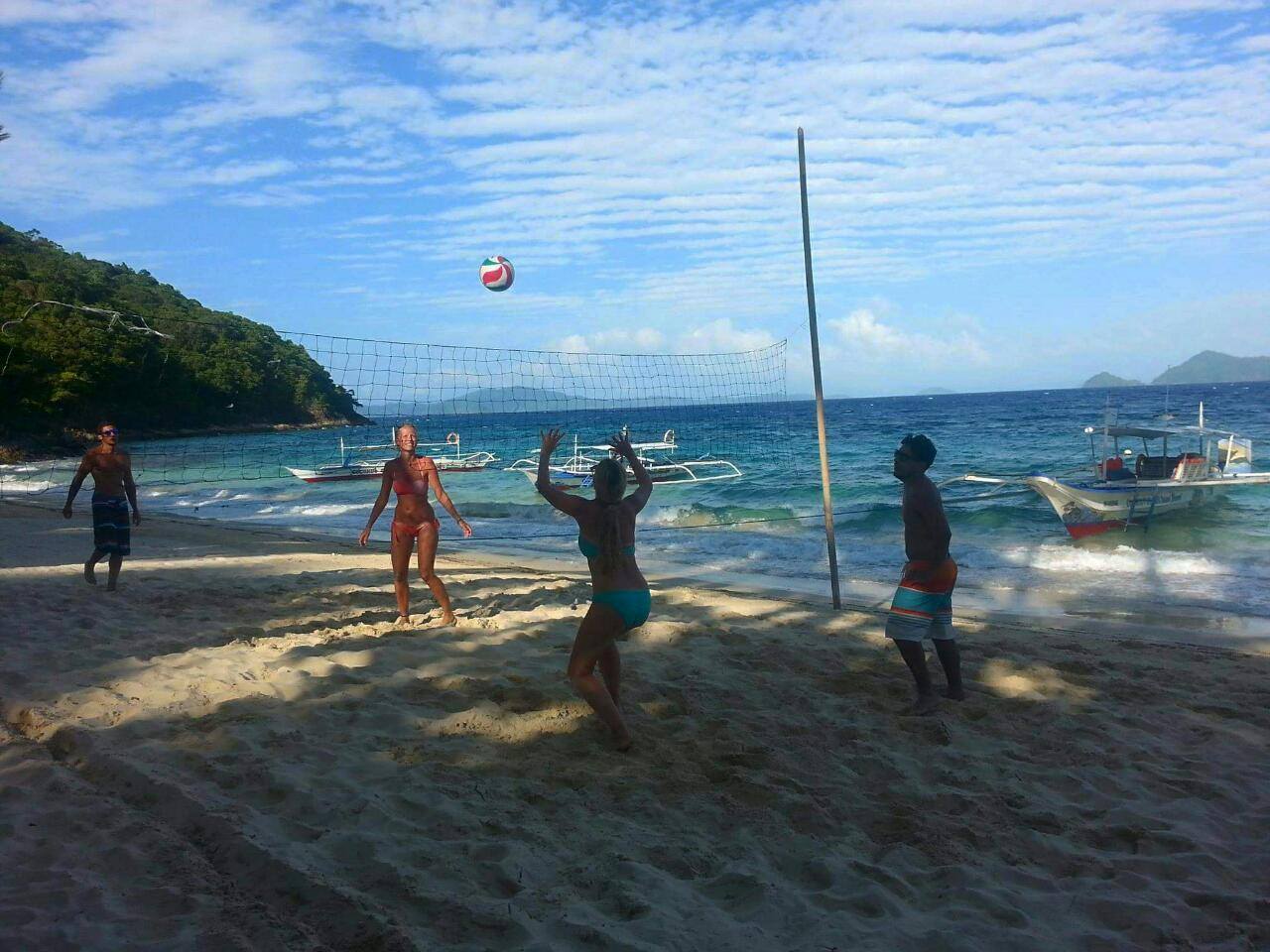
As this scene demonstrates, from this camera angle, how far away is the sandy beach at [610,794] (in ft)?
9.05

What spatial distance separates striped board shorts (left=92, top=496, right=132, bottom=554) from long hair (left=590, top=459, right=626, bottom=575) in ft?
18.0

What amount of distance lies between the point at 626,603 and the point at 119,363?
48680mm

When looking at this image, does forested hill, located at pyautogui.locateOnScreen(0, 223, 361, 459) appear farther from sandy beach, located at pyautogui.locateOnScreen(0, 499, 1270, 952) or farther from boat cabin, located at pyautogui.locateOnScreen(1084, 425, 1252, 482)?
sandy beach, located at pyautogui.locateOnScreen(0, 499, 1270, 952)

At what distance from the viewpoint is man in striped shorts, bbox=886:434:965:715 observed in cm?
471

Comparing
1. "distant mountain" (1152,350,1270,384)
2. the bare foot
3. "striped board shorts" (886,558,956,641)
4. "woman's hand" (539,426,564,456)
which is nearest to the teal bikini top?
"woman's hand" (539,426,564,456)

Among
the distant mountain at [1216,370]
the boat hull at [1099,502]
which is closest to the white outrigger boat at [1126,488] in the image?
the boat hull at [1099,502]

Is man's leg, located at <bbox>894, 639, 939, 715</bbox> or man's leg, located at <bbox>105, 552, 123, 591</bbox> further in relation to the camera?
man's leg, located at <bbox>105, 552, 123, 591</bbox>

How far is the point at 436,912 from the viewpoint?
270 centimetres

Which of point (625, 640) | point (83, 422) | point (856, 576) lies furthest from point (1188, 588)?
point (83, 422)

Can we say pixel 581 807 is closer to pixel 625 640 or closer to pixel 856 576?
pixel 625 640

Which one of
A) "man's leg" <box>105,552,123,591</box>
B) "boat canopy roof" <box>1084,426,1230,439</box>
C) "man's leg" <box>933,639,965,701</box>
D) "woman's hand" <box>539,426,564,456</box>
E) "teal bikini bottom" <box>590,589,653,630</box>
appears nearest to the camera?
"teal bikini bottom" <box>590,589,653,630</box>

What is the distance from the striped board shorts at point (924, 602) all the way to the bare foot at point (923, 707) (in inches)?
13.3

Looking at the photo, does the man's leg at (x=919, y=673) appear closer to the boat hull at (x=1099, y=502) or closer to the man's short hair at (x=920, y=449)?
the man's short hair at (x=920, y=449)

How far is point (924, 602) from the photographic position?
4719 millimetres
